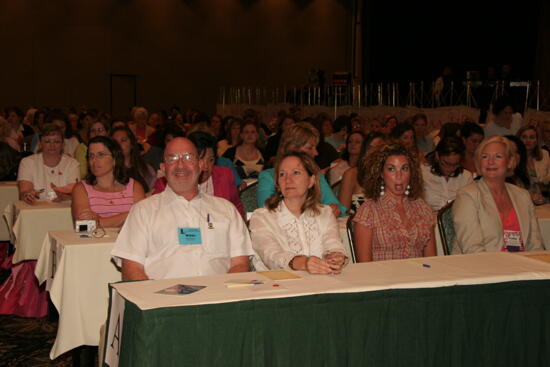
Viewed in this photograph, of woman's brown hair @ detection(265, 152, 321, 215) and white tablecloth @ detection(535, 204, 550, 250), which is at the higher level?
woman's brown hair @ detection(265, 152, 321, 215)

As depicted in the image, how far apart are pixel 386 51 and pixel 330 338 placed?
59.4 feet

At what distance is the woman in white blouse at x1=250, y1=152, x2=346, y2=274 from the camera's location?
3328mm

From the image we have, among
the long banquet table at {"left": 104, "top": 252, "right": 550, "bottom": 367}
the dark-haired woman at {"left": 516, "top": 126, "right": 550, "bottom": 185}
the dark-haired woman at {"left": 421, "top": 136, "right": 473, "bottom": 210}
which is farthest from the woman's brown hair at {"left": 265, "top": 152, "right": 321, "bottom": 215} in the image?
the dark-haired woman at {"left": 516, "top": 126, "right": 550, "bottom": 185}

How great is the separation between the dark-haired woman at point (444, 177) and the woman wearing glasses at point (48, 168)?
2.83 metres

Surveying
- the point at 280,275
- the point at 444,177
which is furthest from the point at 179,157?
the point at 444,177

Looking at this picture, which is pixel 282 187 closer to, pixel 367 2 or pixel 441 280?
pixel 441 280

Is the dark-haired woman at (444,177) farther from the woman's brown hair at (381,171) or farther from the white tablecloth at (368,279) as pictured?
the white tablecloth at (368,279)

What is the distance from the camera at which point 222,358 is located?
7.66 feet

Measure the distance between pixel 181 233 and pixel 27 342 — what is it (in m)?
1.73

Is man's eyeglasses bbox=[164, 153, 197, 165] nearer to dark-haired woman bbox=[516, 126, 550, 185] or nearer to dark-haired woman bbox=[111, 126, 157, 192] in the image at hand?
dark-haired woman bbox=[111, 126, 157, 192]

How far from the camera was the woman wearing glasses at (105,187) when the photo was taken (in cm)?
441

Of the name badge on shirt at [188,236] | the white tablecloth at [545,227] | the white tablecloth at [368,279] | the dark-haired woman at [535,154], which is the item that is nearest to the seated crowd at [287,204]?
the name badge on shirt at [188,236]

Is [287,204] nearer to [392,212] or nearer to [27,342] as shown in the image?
[392,212]

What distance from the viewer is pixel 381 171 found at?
3.78m
